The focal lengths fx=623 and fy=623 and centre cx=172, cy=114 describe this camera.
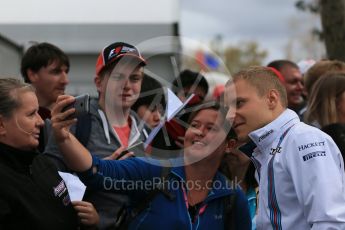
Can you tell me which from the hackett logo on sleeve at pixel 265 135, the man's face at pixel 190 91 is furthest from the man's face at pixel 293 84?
the hackett logo on sleeve at pixel 265 135

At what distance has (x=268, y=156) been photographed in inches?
129

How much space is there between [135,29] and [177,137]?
6.84 m

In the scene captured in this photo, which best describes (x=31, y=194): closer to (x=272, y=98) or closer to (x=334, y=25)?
(x=272, y=98)

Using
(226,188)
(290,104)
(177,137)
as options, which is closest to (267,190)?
(226,188)

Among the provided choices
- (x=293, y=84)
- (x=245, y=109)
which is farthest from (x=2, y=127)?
(x=293, y=84)

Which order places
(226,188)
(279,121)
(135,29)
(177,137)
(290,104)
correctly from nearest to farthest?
1. (279,121)
2. (226,188)
3. (177,137)
4. (290,104)
5. (135,29)

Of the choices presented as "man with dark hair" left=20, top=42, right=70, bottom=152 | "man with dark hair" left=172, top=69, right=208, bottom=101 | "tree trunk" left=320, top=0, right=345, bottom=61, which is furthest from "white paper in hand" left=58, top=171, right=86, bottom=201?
"tree trunk" left=320, top=0, right=345, bottom=61

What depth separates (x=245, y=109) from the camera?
3510mm

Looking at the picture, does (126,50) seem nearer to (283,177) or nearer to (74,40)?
(283,177)

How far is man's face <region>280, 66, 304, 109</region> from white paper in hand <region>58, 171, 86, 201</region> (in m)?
3.42

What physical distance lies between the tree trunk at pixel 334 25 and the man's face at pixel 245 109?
14.1ft

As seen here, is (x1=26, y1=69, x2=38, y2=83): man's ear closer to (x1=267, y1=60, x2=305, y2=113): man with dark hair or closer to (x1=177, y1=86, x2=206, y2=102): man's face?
(x1=177, y1=86, x2=206, y2=102): man's face

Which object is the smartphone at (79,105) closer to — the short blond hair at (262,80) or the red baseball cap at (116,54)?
the red baseball cap at (116,54)

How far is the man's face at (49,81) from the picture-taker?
4.90 m
